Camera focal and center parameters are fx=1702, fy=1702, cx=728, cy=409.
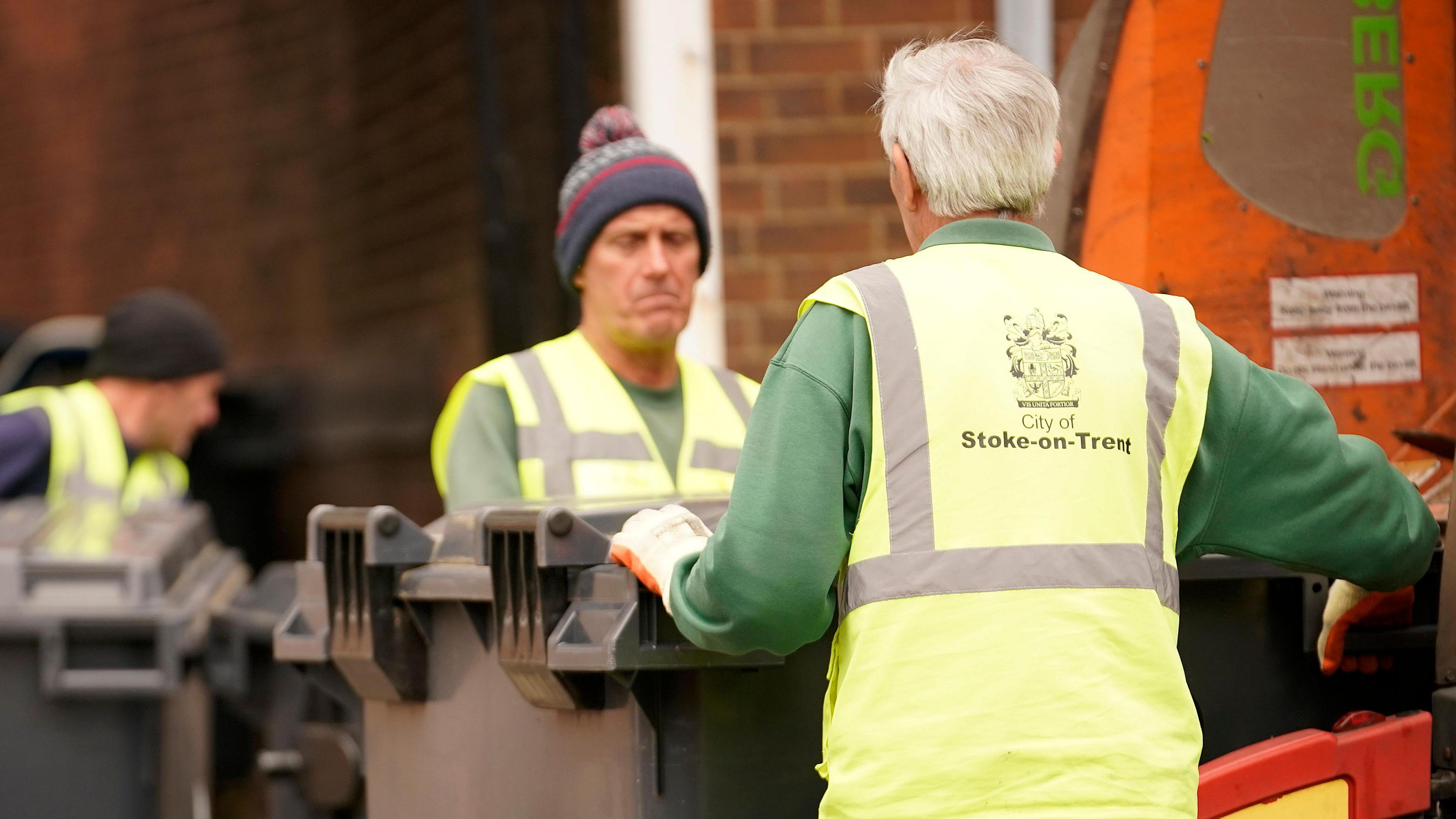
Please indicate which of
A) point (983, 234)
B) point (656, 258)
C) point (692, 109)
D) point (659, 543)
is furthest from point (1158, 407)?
point (692, 109)

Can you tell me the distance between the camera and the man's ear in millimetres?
1992

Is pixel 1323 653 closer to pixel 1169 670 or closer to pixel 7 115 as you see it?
pixel 1169 670

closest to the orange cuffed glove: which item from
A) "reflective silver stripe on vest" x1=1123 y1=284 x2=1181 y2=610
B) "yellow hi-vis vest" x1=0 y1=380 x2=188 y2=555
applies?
"reflective silver stripe on vest" x1=1123 y1=284 x2=1181 y2=610

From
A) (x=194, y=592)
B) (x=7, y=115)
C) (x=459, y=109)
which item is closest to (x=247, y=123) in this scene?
(x=459, y=109)

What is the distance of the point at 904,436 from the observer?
71.6 inches

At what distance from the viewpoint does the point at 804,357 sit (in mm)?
1851

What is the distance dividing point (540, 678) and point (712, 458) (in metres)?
1.03

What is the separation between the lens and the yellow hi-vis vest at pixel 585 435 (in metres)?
3.17

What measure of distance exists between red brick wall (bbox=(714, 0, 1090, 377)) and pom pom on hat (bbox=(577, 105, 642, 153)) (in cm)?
71

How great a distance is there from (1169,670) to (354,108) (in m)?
5.78

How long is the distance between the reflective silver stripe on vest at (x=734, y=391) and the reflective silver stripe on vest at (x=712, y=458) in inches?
4.7

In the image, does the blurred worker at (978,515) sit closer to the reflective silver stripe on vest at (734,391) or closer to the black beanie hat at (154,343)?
the reflective silver stripe on vest at (734,391)

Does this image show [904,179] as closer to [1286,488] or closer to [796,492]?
[796,492]

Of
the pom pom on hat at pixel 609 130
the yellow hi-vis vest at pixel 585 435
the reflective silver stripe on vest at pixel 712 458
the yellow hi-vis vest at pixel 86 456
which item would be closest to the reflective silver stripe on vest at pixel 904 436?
the yellow hi-vis vest at pixel 585 435
